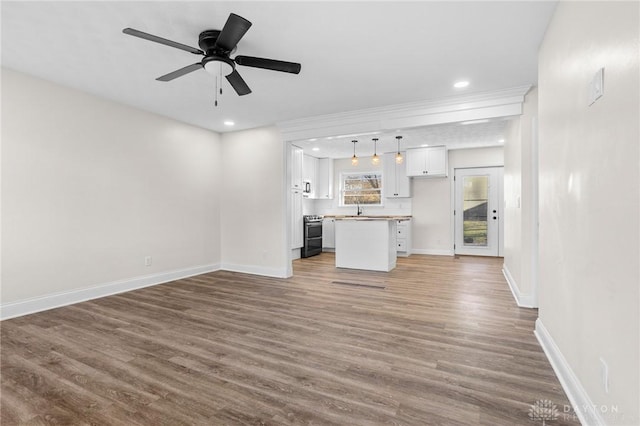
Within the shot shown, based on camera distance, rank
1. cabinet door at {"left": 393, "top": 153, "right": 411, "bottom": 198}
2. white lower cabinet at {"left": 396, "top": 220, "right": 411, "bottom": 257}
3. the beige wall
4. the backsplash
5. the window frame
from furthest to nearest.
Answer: the window frame, the backsplash, cabinet door at {"left": 393, "top": 153, "right": 411, "bottom": 198}, white lower cabinet at {"left": 396, "top": 220, "right": 411, "bottom": 257}, the beige wall

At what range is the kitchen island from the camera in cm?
560

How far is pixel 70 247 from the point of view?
3787 mm

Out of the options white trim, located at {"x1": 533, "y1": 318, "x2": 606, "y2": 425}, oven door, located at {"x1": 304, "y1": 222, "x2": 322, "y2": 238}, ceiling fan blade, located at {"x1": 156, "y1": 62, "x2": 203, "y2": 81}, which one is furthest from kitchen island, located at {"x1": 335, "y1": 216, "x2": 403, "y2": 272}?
ceiling fan blade, located at {"x1": 156, "y1": 62, "x2": 203, "y2": 81}

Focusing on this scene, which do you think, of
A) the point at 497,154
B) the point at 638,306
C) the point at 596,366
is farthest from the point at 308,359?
the point at 497,154

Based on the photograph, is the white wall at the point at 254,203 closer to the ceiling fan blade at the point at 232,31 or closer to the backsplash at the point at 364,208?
the backsplash at the point at 364,208

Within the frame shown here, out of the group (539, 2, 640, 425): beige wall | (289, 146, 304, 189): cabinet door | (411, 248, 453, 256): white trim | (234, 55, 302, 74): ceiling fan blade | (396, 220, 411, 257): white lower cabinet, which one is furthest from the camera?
(411, 248, 453, 256): white trim

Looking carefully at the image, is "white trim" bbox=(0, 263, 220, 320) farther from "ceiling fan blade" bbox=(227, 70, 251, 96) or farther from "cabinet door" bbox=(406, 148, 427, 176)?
"cabinet door" bbox=(406, 148, 427, 176)

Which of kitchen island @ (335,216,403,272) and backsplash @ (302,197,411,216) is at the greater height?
backsplash @ (302,197,411,216)

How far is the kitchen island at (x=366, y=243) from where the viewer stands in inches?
221

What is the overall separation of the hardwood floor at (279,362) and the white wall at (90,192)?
58cm

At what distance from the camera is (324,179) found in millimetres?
8664

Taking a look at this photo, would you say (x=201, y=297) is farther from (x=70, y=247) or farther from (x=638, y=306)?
(x=638, y=306)

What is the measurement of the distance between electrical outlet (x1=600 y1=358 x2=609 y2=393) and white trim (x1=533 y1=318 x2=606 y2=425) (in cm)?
15

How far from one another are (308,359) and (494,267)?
496 cm
